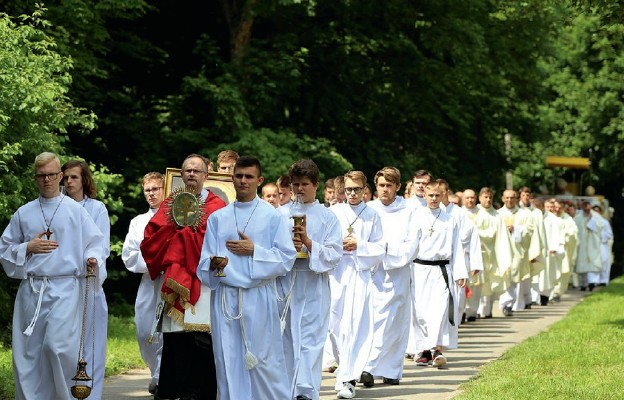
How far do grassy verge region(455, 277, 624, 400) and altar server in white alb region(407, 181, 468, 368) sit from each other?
0.74 meters

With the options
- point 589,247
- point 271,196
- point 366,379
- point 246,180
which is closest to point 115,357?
point 271,196

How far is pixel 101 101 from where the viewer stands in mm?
24891

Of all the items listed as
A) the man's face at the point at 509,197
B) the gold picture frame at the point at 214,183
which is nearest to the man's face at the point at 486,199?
the man's face at the point at 509,197

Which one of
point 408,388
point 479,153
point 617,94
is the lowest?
point 408,388

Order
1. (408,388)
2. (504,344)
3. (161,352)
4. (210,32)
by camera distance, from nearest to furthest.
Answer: (161,352), (408,388), (504,344), (210,32)

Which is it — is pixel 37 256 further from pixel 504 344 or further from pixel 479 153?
pixel 479 153

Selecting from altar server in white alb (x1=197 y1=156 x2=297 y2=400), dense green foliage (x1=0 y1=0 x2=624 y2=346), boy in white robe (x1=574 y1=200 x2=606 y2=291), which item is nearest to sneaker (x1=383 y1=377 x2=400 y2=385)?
altar server in white alb (x1=197 y1=156 x2=297 y2=400)

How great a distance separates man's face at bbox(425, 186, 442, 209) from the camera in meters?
16.0

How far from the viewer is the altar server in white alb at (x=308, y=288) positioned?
11.0 m

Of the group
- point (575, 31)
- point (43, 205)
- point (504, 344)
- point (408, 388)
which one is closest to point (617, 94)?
point (575, 31)

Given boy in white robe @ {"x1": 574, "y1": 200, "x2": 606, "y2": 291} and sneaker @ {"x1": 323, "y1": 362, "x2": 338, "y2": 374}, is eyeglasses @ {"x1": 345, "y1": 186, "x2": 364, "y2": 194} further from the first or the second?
boy in white robe @ {"x1": 574, "y1": 200, "x2": 606, "y2": 291}

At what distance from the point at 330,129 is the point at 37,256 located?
19.2 m

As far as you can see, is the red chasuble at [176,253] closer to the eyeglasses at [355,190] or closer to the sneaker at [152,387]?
the sneaker at [152,387]

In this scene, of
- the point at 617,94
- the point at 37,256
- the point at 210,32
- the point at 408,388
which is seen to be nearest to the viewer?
the point at 37,256
